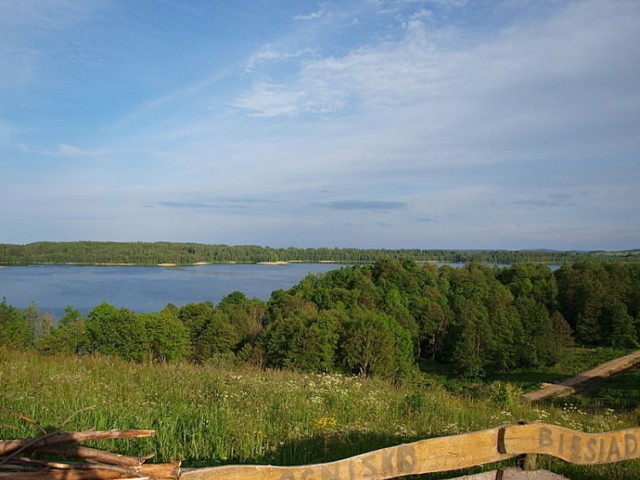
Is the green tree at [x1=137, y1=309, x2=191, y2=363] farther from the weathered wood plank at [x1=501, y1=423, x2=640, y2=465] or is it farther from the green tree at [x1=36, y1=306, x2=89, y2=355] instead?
the weathered wood plank at [x1=501, y1=423, x2=640, y2=465]

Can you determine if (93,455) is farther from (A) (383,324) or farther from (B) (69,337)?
(B) (69,337)

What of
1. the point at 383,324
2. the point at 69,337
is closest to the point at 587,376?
the point at 383,324

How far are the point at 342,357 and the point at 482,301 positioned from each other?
30378mm

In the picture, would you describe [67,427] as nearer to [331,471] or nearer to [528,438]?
[331,471]

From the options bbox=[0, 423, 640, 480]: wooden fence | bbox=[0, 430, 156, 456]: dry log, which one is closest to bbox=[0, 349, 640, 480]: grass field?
bbox=[0, 430, 156, 456]: dry log

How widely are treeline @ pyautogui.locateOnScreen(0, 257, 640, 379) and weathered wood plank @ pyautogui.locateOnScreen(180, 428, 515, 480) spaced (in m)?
22.2

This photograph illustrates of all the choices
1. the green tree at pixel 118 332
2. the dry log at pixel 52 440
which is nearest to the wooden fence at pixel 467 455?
the dry log at pixel 52 440

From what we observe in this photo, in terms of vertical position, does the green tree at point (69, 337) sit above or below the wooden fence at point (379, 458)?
below

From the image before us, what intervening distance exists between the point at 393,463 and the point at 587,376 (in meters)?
40.8

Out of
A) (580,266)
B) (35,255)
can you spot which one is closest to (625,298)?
(580,266)

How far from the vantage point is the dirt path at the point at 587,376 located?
100 ft

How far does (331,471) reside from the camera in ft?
11.0

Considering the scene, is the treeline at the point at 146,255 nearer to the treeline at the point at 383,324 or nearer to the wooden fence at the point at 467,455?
the treeline at the point at 383,324

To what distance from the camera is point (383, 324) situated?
37844 millimetres
